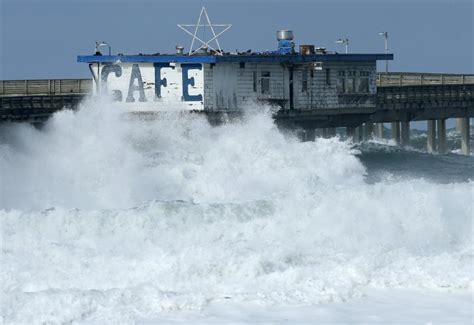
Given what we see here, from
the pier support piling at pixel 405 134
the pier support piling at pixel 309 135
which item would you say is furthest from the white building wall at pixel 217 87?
the pier support piling at pixel 405 134

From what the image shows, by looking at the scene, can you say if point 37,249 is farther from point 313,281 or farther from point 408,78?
point 408,78

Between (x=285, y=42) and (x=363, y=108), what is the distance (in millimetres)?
3622

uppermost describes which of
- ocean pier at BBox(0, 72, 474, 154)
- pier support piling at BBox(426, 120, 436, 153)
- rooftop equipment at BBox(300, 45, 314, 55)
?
rooftop equipment at BBox(300, 45, 314, 55)

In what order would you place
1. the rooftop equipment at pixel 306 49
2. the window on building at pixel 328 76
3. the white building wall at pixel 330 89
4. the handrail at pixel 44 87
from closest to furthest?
the white building wall at pixel 330 89
the rooftop equipment at pixel 306 49
the window on building at pixel 328 76
the handrail at pixel 44 87

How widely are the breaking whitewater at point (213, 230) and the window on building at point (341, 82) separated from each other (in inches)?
149

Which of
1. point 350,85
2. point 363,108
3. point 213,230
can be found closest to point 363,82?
point 350,85

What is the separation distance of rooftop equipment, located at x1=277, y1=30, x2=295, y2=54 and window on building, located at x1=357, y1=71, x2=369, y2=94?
8.95ft

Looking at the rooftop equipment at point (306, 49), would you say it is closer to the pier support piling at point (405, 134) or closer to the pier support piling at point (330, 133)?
the pier support piling at point (330, 133)

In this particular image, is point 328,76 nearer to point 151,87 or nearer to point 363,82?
point 363,82

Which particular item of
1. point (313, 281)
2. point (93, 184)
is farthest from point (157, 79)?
point (313, 281)

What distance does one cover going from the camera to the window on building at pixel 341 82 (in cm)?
4700

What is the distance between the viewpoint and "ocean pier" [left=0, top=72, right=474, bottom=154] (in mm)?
43969

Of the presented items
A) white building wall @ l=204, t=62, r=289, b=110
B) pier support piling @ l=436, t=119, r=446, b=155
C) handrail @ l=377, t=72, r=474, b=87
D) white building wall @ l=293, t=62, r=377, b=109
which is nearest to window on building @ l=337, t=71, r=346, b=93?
white building wall @ l=293, t=62, r=377, b=109

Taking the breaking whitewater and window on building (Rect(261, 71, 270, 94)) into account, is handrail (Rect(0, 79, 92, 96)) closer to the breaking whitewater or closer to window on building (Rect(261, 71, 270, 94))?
the breaking whitewater
